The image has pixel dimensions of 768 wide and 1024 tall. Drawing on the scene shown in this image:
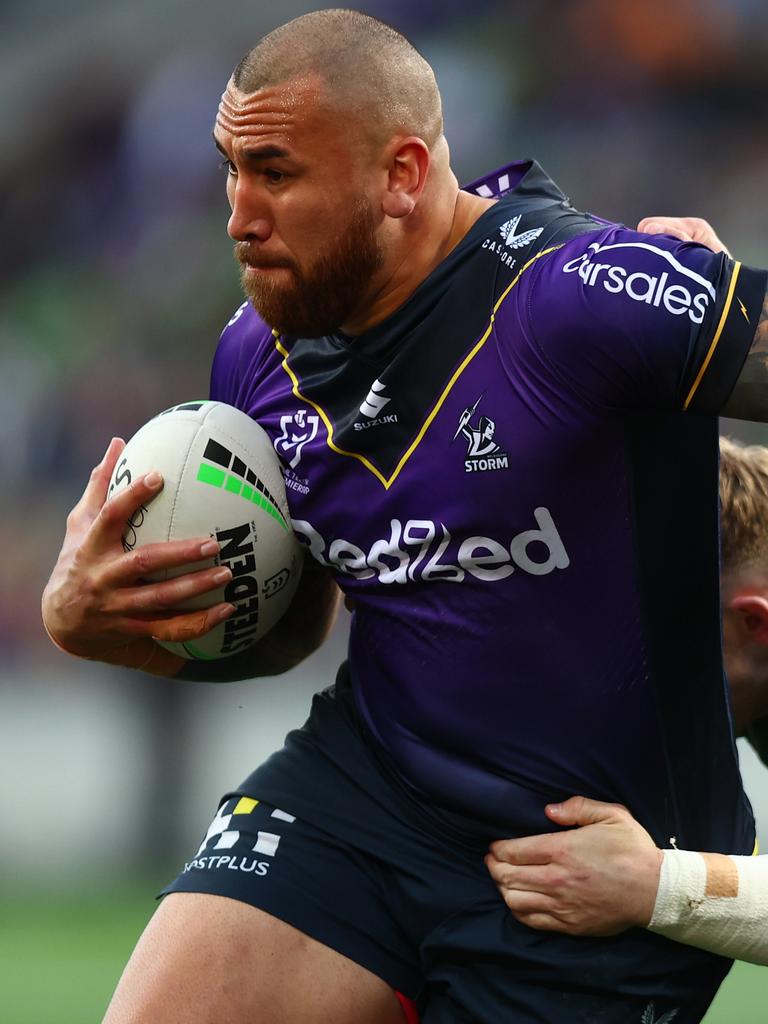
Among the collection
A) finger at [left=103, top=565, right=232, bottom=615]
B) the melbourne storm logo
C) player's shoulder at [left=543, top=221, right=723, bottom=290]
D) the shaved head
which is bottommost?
finger at [left=103, top=565, right=232, bottom=615]

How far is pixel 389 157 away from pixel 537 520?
766 millimetres

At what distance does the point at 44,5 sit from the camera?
11.0m

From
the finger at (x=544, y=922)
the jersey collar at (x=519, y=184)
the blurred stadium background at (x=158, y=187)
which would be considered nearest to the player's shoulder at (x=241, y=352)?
the jersey collar at (x=519, y=184)

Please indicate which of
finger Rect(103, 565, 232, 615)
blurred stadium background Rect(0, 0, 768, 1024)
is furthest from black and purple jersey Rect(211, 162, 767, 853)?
blurred stadium background Rect(0, 0, 768, 1024)

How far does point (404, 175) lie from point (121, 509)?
2.80 feet

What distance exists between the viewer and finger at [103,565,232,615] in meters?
3.04

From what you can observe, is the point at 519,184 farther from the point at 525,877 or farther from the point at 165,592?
the point at 525,877

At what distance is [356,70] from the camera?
2.98 meters

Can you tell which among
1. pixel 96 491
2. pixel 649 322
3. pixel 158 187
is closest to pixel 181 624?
pixel 96 491

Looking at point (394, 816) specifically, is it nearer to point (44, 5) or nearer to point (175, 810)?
point (175, 810)

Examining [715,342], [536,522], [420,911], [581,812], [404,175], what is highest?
[404,175]

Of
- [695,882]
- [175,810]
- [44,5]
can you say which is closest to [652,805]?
[695,882]

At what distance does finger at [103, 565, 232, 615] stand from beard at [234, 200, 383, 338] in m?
0.52

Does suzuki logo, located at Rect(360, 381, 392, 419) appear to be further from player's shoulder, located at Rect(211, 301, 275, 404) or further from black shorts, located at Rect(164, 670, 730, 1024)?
black shorts, located at Rect(164, 670, 730, 1024)
